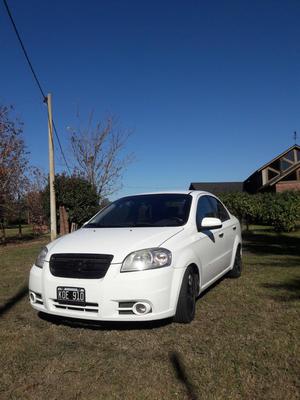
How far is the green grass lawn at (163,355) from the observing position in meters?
3.05

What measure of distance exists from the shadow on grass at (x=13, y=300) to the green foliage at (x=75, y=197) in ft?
30.4

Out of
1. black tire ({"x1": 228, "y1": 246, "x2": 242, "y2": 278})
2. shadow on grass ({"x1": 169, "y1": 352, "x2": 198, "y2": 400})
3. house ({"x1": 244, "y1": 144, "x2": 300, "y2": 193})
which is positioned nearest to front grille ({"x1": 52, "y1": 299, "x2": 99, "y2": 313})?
shadow on grass ({"x1": 169, "y1": 352, "x2": 198, "y2": 400})

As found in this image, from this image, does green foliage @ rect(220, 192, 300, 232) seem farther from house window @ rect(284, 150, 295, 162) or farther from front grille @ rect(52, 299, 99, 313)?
house window @ rect(284, 150, 295, 162)

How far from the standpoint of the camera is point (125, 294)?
390cm

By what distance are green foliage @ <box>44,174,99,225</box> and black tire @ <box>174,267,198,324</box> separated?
1173 cm

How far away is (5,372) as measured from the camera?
341 centimetres

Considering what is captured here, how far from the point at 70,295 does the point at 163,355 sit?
3.71ft

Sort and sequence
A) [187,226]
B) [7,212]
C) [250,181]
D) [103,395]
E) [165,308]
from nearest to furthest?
[103,395]
[165,308]
[187,226]
[7,212]
[250,181]

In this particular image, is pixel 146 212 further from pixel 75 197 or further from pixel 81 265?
pixel 75 197

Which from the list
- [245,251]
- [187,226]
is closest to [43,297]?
[187,226]

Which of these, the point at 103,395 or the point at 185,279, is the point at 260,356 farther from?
the point at 103,395

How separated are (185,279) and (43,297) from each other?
61.7 inches

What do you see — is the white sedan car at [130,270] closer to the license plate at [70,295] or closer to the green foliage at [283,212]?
the license plate at [70,295]

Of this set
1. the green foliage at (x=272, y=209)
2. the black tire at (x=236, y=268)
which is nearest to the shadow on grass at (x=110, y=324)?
the black tire at (x=236, y=268)
